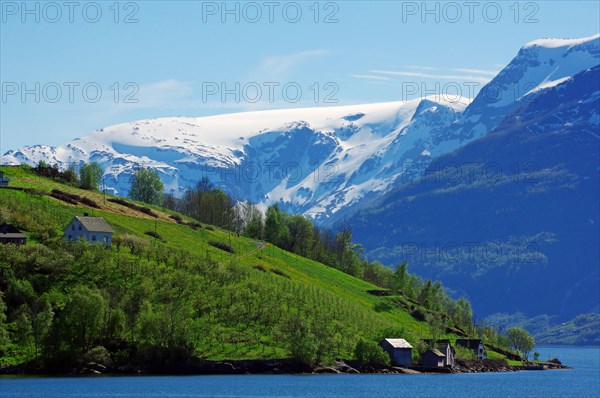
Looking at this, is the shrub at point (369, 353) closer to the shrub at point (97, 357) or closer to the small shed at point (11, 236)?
the shrub at point (97, 357)

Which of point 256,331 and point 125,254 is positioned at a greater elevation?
point 125,254

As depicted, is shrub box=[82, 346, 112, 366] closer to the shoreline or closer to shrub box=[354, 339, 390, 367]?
the shoreline

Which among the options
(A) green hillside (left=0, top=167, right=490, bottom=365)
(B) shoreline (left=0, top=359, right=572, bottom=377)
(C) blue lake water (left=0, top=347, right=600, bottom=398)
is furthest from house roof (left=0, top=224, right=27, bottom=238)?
(C) blue lake water (left=0, top=347, right=600, bottom=398)

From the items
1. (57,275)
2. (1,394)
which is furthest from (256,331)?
(1,394)

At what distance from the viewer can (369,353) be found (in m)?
189

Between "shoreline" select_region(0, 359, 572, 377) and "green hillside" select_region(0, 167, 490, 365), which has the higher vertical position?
"green hillside" select_region(0, 167, 490, 365)

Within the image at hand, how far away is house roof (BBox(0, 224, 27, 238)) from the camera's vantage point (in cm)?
19150

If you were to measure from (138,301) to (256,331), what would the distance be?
19895mm

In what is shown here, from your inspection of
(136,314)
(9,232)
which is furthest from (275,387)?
(9,232)

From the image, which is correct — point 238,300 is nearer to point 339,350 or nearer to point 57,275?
point 339,350

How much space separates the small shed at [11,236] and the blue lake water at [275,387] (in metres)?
45.4

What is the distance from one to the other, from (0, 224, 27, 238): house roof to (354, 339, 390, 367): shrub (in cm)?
6133

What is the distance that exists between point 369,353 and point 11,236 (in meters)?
65.0

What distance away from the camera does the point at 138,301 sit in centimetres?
17738
